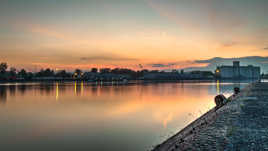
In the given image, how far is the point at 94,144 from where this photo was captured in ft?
44.9

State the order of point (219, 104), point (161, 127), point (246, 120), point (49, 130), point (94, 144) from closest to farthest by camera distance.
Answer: point (246, 120) → point (94, 144) → point (49, 130) → point (161, 127) → point (219, 104)

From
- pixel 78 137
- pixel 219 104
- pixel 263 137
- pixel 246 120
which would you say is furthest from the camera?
pixel 219 104

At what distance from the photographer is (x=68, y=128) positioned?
17781 millimetres

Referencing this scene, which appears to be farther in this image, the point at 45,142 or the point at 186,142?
the point at 45,142

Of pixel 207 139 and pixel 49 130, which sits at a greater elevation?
pixel 207 139

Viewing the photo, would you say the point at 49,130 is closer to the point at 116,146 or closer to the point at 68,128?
the point at 68,128

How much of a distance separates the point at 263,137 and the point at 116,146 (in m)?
8.33

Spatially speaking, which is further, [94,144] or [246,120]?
[94,144]

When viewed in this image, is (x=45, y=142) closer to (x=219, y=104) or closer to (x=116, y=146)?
(x=116, y=146)

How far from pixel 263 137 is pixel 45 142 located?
42.3 feet

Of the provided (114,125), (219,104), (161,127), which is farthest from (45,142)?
(219,104)

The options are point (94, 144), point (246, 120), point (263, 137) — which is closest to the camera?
point (263, 137)

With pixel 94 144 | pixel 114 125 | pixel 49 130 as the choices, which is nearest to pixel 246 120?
pixel 94 144

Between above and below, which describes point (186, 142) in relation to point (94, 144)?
above
